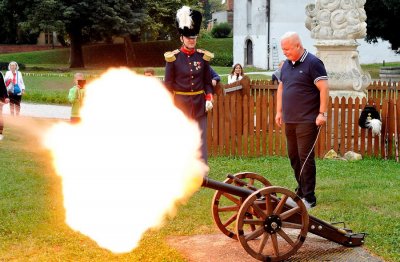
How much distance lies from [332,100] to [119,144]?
22.8 ft

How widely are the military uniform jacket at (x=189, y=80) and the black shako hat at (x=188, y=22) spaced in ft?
1.34

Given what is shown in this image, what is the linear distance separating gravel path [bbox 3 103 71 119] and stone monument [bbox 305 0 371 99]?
9.28m

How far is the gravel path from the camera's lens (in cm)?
1986

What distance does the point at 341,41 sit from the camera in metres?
12.7

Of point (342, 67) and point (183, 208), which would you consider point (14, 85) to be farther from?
point (183, 208)

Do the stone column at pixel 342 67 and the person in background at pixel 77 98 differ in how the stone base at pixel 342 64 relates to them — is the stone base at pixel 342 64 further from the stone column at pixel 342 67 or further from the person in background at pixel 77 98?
the person in background at pixel 77 98

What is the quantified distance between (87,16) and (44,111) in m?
25.7

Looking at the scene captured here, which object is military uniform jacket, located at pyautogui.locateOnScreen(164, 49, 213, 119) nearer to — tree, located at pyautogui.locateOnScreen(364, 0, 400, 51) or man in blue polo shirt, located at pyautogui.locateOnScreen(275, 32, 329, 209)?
A: man in blue polo shirt, located at pyautogui.locateOnScreen(275, 32, 329, 209)

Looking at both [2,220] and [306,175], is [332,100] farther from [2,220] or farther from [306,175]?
[2,220]

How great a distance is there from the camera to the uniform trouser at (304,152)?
7641 millimetres

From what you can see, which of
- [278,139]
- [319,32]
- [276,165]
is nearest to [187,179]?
[276,165]

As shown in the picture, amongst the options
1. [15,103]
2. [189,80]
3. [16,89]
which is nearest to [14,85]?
[16,89]

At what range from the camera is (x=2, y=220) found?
7355 mm

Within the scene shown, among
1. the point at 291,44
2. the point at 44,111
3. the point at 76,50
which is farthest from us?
the point at 76,50
